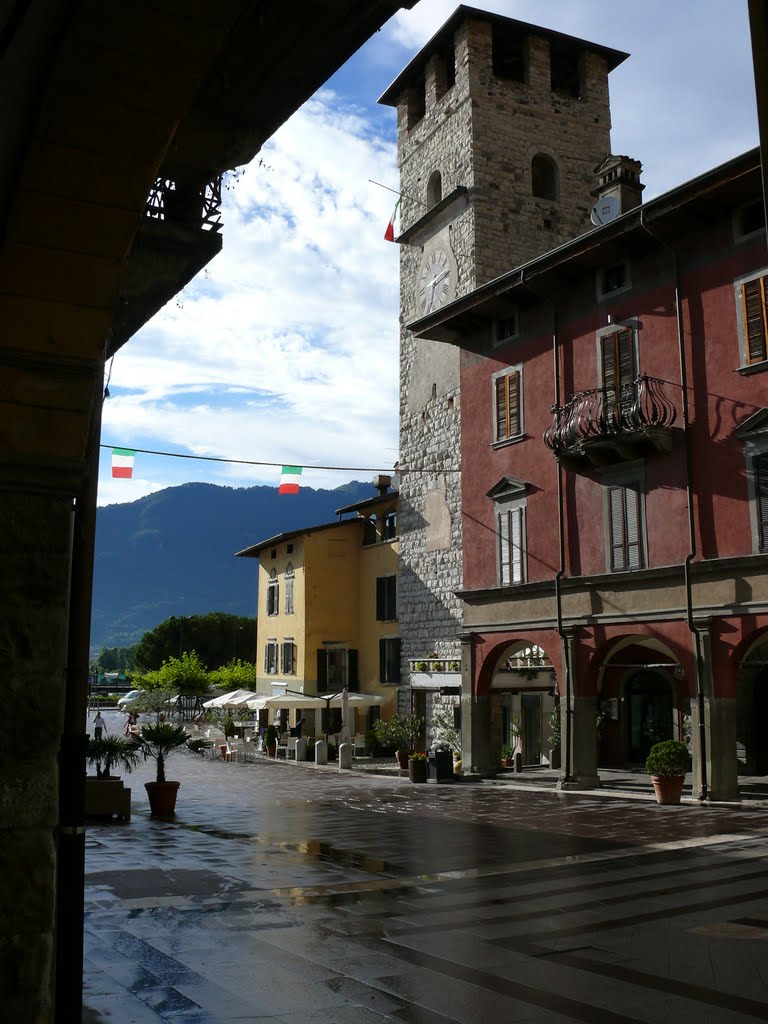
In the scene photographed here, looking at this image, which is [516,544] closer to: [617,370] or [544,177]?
[617,370]

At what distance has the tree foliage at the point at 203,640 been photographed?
3858 inches

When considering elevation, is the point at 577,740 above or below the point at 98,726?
above

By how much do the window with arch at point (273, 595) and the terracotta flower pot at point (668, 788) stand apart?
2841cm

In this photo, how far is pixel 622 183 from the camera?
26469 millimetres

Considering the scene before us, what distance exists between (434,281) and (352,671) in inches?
658

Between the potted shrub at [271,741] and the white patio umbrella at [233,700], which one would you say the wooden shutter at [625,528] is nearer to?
the potted shrub at [271,741]

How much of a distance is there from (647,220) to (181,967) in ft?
59.7

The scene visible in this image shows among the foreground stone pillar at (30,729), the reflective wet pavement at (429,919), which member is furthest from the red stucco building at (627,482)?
the foreground stone pillar at (30,729)

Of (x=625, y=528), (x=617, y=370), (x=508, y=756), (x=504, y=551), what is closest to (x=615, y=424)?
(x=617, y=370)

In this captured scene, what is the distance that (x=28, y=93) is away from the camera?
13.8ft

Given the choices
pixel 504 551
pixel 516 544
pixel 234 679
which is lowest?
pixel 234 679

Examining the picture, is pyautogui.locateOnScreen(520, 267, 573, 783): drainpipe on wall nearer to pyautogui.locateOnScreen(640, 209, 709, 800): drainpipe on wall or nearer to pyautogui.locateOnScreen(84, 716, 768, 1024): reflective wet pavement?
pyautogui.locateOnScreen(640, 209, 709, 800): drainpipe on wall

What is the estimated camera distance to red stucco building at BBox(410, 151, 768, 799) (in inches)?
785

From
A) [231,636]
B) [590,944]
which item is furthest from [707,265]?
[231,636]
